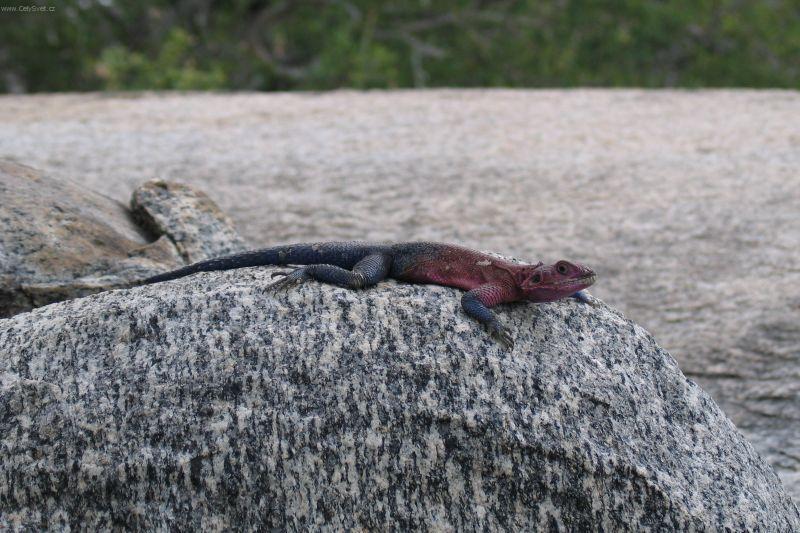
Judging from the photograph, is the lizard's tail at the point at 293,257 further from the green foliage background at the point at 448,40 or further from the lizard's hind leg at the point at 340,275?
the green foliage background at the point at 448,40

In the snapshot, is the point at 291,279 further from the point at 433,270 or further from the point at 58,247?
the point at 58,247

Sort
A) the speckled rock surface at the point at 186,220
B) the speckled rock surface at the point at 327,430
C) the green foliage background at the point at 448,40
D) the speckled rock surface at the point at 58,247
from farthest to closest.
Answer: the green foliage background at the point at 448,40, the speckled rock surface at the point at 186,220, the speckled rock surface at the point at 58,247, the speckled rock surface at the point at 327,430

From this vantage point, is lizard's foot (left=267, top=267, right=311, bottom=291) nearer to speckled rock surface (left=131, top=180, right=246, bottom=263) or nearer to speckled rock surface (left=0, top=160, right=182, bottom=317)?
speckled rock surface (left=0, top=160, right=182, bottom=317)

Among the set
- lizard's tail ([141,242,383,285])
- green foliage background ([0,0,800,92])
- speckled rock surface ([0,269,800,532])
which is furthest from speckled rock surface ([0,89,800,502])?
green foliage background ([0,0,800,92])

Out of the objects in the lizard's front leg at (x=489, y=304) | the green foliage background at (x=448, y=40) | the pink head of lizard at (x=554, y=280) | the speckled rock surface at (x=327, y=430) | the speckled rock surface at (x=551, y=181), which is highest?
the pink head of lizard at (x=554, y=280)

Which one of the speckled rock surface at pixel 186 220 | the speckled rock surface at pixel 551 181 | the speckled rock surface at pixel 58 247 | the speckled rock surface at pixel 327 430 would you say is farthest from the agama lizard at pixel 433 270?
the speckled rock surface at pixel 551 181

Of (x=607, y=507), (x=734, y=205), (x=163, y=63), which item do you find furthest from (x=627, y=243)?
(x=163, y=63)
